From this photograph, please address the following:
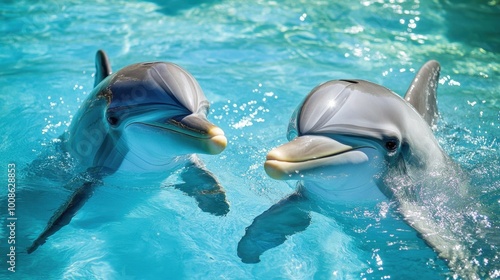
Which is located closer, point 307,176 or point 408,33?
Result: point 307,176

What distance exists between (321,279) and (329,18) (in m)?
6.26

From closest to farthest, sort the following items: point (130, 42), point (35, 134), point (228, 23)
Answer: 1. point (35, 134)
2. point (130, 42)
3. point (228, 23)

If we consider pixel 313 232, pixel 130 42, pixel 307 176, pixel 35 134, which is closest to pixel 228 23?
pixel 130 42

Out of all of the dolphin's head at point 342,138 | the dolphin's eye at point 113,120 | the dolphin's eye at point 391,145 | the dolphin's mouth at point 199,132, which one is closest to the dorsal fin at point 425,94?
the dolphin's head at point 342,138

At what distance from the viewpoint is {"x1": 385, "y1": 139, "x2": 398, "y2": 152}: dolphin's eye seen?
13.5ft

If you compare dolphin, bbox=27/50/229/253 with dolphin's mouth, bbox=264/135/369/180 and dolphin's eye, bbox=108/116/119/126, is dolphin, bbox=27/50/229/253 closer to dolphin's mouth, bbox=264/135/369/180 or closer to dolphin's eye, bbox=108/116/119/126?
dolphin's eye, bbox=108/116/119/126

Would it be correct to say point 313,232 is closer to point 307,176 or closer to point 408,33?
point 307,176

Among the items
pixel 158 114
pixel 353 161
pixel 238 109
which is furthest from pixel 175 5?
pixel 353 161

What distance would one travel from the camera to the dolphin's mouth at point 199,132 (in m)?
4.05

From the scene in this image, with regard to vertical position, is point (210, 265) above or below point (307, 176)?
below

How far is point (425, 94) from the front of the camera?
220 inches

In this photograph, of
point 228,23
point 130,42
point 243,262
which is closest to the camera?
point 243,262

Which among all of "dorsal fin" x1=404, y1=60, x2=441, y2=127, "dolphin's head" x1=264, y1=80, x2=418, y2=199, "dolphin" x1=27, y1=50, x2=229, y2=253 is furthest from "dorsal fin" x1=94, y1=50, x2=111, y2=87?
"dorsal fin" x1=404, y1=60, x2=441, y2=127

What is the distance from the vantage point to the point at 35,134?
677cm
